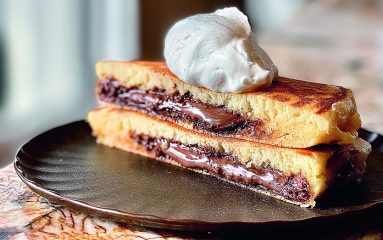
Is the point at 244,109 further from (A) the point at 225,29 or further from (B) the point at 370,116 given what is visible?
(B) the point at 370,116

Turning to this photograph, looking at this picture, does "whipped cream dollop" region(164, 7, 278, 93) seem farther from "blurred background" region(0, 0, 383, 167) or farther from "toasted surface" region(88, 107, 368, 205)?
"blurred background" region(0, 0, 383, 167)

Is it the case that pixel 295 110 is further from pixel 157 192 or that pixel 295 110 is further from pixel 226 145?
pixel 157 192

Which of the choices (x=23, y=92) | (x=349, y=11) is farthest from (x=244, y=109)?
(x=349, y=11)

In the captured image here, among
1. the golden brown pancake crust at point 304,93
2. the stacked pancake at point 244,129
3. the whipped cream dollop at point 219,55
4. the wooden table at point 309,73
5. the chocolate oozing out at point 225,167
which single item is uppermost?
the whipped cream dollop at point 219,55

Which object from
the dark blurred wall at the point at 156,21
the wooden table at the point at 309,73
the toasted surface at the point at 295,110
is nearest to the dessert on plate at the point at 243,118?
the toasted surface at the point at 295,110

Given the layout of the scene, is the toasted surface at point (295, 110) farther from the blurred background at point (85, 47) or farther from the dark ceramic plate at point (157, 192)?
the blurred background at point (85, 47)

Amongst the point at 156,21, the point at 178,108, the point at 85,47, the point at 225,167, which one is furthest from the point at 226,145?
the point at 156,21

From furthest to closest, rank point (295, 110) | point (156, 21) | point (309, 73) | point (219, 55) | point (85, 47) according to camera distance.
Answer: point (156, 21) < point (85, 47) < point (309, 73) < point (219, 55) < point (295, 110)
